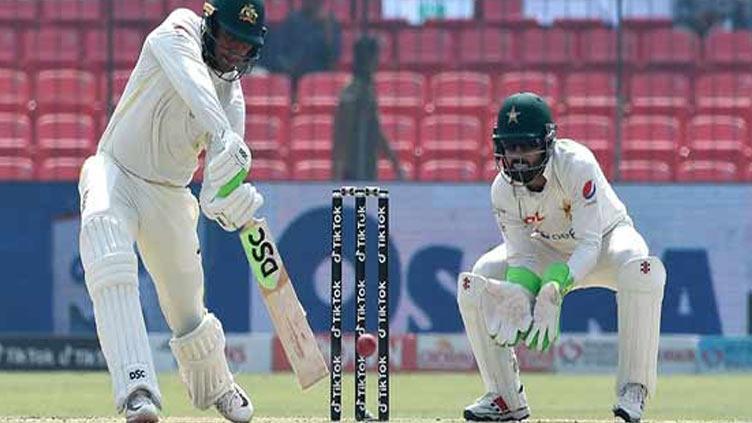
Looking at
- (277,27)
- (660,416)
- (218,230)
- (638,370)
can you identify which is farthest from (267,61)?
(638,370)

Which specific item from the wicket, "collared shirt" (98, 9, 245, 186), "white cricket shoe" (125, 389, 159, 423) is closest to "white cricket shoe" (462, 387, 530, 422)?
the wicket

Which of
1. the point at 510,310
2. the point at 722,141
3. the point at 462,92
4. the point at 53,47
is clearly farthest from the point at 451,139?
the point at 510,310

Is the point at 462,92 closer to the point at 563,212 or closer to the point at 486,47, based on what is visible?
the point at 486,47

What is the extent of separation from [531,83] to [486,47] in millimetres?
450

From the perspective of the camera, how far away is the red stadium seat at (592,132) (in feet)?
46.4

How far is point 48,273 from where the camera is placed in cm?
1355

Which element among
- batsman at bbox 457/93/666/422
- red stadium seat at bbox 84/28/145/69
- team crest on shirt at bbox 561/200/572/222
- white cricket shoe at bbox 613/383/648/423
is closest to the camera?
batsman at bbox 457/93/666/422

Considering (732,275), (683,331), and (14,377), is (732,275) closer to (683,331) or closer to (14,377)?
(683,331)

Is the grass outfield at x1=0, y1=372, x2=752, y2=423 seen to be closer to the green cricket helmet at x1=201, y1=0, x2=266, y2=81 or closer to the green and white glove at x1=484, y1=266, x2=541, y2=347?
the green and white glove at x1=484, y1=266, x2=541, y2=347

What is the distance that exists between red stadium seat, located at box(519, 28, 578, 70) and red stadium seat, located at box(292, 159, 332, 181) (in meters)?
1.67

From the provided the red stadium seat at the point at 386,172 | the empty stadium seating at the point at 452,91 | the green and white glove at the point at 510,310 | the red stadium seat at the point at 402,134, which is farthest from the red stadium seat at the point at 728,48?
the green and white glove at the point at 510,310

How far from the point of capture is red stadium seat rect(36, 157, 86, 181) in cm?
1407

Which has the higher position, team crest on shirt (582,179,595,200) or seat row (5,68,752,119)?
team crest on shirt (582,179,595,200)

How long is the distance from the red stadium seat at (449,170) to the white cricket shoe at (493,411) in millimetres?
6884
